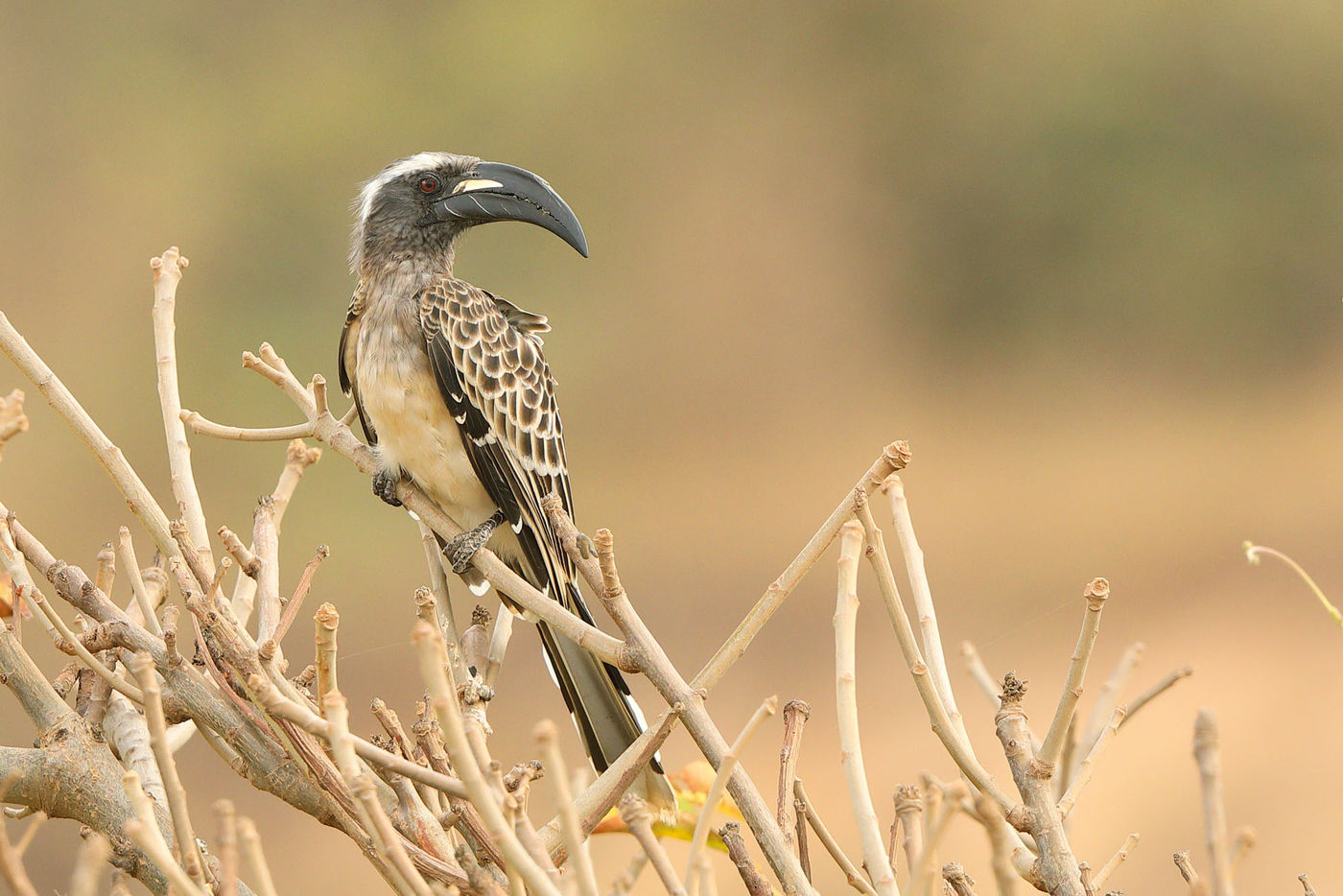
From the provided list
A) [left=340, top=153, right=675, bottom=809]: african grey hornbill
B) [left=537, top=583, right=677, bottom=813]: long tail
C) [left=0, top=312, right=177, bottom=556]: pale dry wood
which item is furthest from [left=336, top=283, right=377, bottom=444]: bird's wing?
[left=0, top=312, right=177, bottom=556]: pale dry wood

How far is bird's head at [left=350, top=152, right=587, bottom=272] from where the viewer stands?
4.59 ft

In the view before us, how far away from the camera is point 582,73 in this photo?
188 inches

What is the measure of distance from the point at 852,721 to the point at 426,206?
101 centimetres


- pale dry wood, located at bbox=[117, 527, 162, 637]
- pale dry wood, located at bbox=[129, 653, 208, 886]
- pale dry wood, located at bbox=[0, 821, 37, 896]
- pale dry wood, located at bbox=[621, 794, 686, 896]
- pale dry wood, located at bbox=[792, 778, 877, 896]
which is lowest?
pale dry wood, located at bbox=[0, 821, 37, 896]

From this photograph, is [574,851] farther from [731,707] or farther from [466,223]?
[731,707]

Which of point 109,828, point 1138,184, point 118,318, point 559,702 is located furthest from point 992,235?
point 109,828

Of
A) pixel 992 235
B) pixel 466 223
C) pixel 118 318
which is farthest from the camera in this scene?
pixel 992 235

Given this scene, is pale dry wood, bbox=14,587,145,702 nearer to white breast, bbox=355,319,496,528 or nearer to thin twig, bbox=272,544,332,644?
thin twig, bbox=272,544,332,644

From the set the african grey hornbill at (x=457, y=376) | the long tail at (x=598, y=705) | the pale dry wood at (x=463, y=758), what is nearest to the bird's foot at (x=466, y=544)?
the african grey hornbill at (x=457, y=376)

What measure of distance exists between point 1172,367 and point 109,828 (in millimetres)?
4567

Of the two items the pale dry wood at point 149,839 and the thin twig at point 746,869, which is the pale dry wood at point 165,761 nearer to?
the pale dry wood at point 149,839

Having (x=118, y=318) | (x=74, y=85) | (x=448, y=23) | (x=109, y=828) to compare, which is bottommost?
(x=109, y=828)

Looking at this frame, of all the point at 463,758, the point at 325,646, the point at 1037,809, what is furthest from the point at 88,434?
the point at 1037,809

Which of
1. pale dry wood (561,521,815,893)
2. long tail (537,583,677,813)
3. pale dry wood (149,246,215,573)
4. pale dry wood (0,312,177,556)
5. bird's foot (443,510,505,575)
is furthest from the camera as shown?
bird's foot (443,510,505,575)
